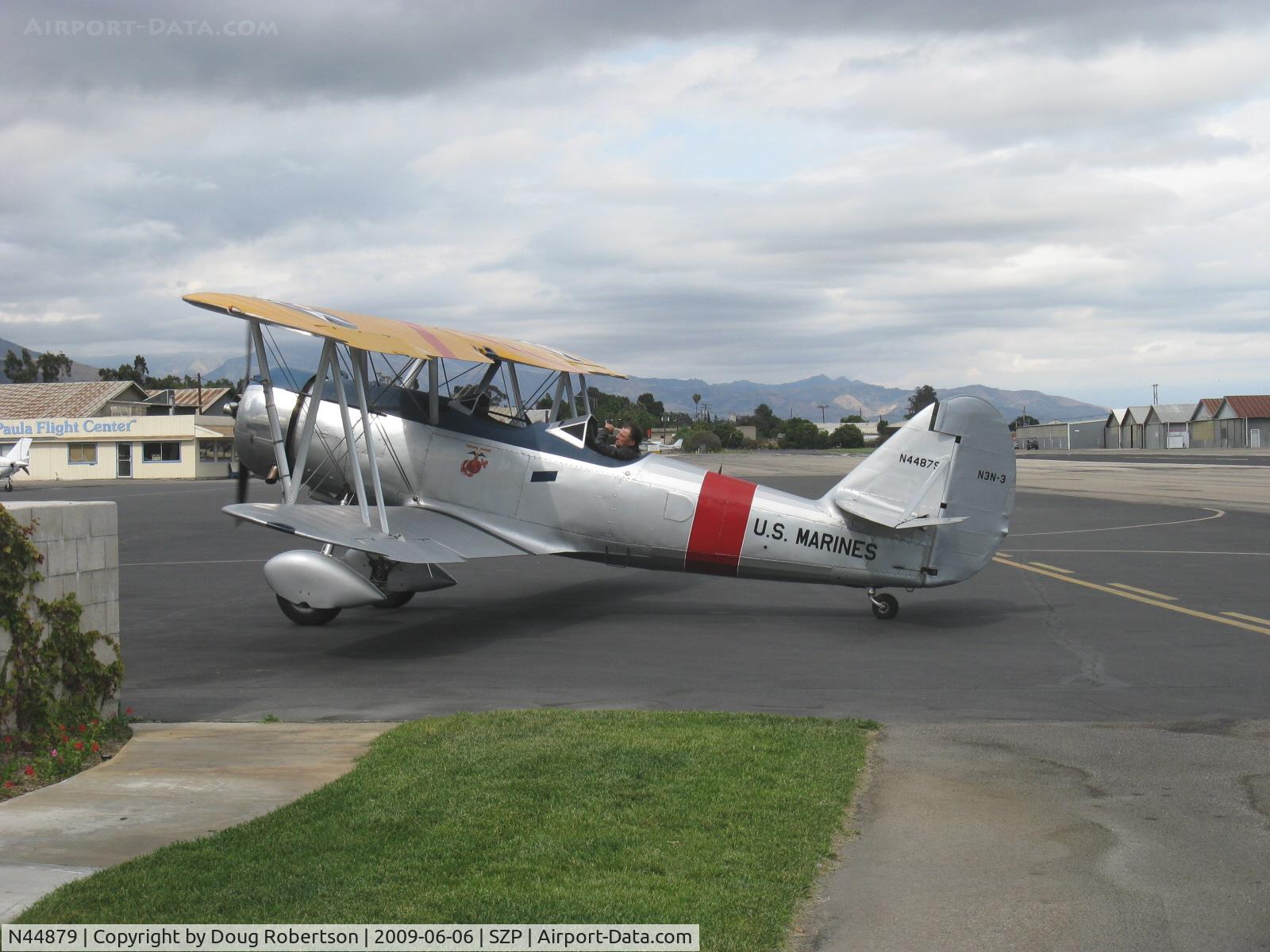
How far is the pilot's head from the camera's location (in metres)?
13.5

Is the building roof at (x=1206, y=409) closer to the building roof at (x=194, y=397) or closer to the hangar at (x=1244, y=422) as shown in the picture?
the hangar at (x=1244, y=422)

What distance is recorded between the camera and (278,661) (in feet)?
35.4

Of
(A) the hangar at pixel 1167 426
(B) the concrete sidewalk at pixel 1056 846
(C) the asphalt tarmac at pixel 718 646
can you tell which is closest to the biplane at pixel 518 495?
(C) the asphalt tarmac at pixel 718 646

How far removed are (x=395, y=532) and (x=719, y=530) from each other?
3.71 metres

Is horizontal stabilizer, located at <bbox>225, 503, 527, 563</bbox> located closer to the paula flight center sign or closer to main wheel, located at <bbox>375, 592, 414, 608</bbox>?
main wheel, located at <bbox>375, 592, 414, 608</bbox>

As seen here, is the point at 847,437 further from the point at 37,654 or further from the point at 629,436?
the point at 37,654

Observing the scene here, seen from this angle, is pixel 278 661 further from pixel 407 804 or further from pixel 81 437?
pixel 81 437

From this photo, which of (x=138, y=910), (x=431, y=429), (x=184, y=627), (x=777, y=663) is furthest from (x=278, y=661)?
(x=138, y=910)

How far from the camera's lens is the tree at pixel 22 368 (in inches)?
5925

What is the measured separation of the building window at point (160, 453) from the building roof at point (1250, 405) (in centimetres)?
10851

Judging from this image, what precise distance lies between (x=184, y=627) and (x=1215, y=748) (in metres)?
10.7

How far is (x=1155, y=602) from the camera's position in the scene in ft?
47.6

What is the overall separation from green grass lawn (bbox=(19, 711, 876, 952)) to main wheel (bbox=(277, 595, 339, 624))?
19.1ft

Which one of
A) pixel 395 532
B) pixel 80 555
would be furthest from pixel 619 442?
pixel 80 555
